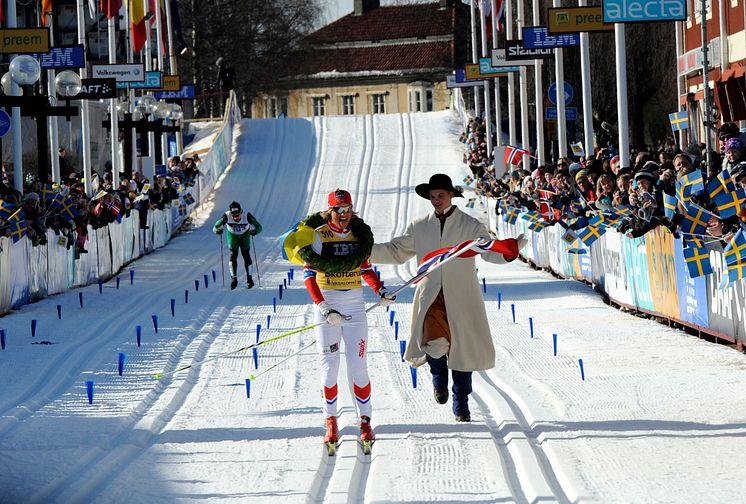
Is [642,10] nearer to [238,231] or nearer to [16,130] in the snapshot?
[238,231]

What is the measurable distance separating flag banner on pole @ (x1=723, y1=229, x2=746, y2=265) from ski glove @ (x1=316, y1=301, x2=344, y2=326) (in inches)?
164

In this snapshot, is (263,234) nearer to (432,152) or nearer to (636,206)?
(432,152)

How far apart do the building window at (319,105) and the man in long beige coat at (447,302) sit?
9900 cm

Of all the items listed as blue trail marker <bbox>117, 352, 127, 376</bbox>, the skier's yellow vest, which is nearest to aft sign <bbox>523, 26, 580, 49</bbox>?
blue trail marker <bbox>117, 352, 127, 376</bbox>

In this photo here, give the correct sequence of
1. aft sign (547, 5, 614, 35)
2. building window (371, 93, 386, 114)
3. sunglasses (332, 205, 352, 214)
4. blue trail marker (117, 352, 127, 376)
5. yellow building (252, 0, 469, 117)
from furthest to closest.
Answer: building window (371, 93, 386, 114) → yellow building (252, 0, 469, 117) → aft sign (547, 5, 614, 35) → blue trail marker (117, 352, 127, 376) → sunglasses (332, 205, 352, 214)

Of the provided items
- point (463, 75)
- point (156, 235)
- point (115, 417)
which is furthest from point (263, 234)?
point (115, 417)

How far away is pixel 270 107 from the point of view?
363 feet

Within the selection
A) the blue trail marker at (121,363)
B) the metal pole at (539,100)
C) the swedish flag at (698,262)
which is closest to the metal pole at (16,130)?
the blue trail marker at (121,363)

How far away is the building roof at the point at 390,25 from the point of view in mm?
109625

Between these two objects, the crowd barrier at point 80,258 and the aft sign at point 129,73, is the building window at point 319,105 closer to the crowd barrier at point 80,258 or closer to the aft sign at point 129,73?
the crowd barrier at point 80,258

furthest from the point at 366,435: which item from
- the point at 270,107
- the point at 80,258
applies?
the point at 270,107

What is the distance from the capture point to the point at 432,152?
191 ft

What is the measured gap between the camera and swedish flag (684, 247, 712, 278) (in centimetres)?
1354

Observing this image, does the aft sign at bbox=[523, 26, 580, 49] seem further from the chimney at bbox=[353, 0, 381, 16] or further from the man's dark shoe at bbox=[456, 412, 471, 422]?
the chimney at bbox=[353, 0, 381, 16]
